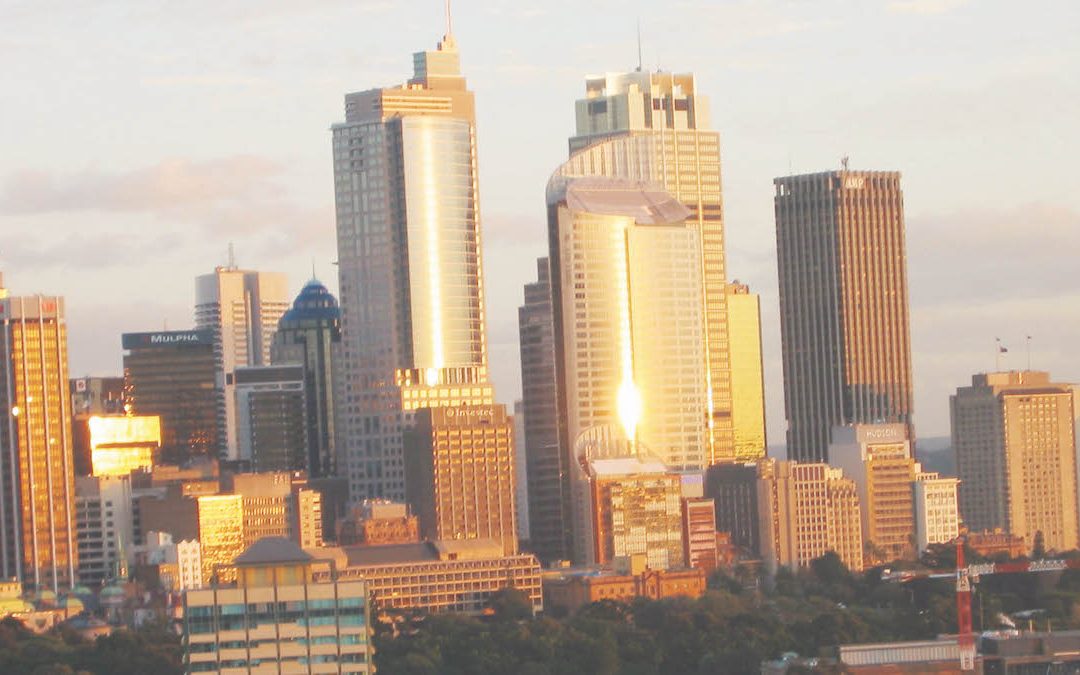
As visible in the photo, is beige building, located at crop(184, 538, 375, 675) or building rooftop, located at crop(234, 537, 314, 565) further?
building rooftop, located at crop(234, 537, 314, 565)

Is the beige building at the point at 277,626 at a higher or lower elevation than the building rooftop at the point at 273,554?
lower

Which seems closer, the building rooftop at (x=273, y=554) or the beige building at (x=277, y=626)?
the beige building at (x=277, y=626)

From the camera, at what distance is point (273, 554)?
450 feet

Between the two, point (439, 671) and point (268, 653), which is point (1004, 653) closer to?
point (439, 671)

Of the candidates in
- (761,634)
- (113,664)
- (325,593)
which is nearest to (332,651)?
(325,593)

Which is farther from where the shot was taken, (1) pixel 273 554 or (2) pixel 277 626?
(1) pixel 273 554

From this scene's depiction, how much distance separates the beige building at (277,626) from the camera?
132500 mm

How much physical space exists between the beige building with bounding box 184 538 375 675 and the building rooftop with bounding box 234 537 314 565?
1.03 m

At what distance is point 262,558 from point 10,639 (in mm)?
47172

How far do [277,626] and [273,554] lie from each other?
17.4 feet

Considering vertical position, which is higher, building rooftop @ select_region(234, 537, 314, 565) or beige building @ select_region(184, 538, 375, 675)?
building rooftop @ select_region(234, 537, 314, 565)

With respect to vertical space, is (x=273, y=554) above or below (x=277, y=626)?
above

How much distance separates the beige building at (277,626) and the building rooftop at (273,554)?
40.7 inches

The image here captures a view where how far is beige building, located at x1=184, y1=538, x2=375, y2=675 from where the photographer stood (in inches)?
5217
